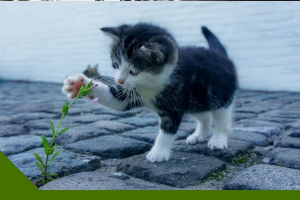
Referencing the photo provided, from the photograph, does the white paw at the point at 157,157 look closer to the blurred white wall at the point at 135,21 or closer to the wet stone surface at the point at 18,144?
the wet stone surface at the point at 18,144

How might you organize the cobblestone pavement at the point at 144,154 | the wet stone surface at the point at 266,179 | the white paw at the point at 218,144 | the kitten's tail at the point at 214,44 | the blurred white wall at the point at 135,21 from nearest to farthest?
1. the wet stone surface at the point at 266,179
2. the cobblestone pavement at the point at 144,154
3. the white paw at the point at 218,144
4. the kitten's tail at the point at 214,44
5. the blurred white wall at the point at 135,21

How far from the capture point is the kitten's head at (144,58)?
5.47 feet

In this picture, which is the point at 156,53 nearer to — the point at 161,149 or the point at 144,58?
the point at 144,58

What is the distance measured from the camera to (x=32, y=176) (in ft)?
4.85

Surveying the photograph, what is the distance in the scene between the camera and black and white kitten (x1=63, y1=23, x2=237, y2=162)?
1.71 meters

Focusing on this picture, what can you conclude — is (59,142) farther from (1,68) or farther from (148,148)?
(1,68)

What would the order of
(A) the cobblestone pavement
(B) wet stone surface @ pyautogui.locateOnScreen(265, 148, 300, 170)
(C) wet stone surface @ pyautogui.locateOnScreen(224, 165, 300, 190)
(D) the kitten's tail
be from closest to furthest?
(C) wet stone surface @ pyautogui.locateOnScreen(224, 165, 300, 190) → (A) the cobblestone pavement → (B) wet stone surface @ pyautogui.locateOnScreen(265, 148, 300, 170) → (D) the kitten's tail

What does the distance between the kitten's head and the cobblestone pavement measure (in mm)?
513

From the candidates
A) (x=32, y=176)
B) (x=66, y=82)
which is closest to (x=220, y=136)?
(x=66, y=82)

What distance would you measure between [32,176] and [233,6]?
21.2ft

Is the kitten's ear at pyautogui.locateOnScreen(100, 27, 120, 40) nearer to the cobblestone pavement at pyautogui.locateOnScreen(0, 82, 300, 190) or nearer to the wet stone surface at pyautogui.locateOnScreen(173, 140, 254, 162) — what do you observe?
the cobblestone pavement at pyautogui.locateOnScreen(0, 82, 300, 190)

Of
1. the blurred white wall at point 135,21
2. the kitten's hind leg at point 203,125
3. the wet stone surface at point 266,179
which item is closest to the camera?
the wet stone surface at point 266,179

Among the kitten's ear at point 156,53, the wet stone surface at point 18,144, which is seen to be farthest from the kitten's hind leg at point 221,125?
the wet stone surface at point 18,144

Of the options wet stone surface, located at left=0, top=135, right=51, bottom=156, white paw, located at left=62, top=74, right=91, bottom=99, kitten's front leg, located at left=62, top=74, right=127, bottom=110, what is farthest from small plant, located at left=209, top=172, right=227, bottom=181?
wet stone surface, located at left=0, top=135, right=51, bottom=156
